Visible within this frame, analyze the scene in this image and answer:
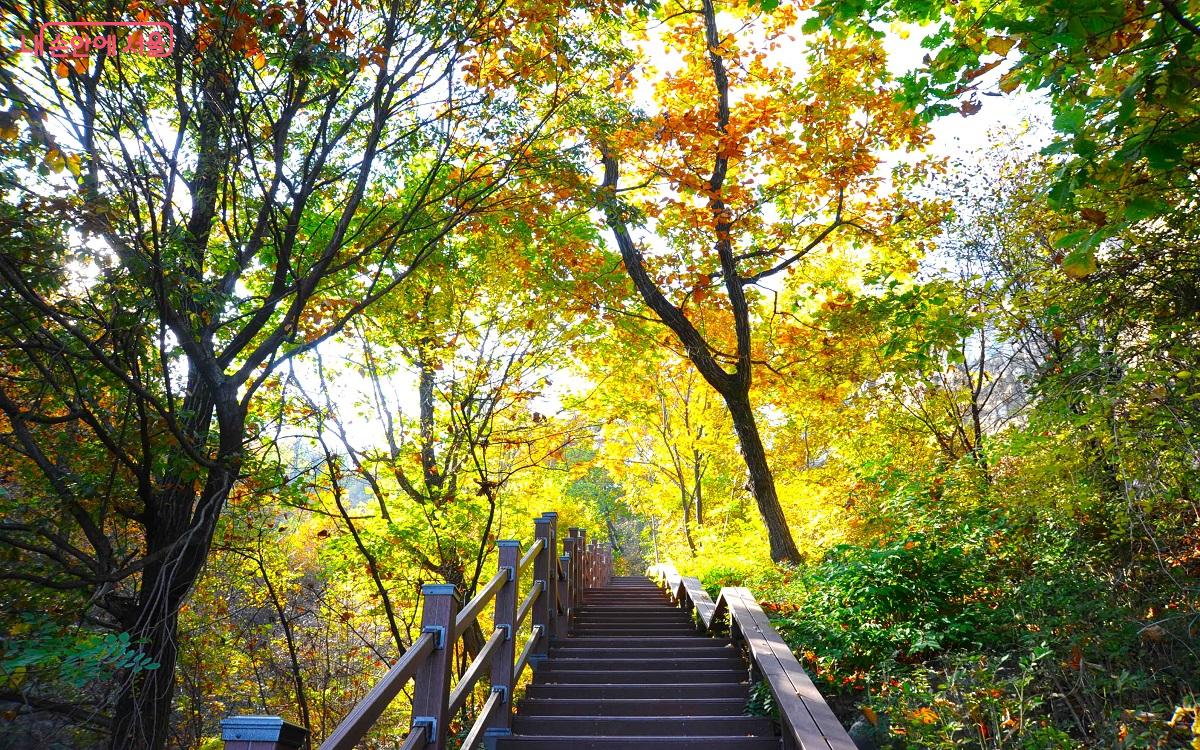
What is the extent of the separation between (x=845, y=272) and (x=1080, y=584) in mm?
9543

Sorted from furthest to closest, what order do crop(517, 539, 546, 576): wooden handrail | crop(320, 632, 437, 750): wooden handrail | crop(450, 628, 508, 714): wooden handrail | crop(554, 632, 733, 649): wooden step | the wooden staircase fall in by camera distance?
crop(554, 632, 733, 649): wooden step → crop(517, 539, 546, 576): wooden handrail → the wooden staircase → crop(450, 628, 508, 714): wooden handrail → crop(320, 632, 437, 750): wooden handrail

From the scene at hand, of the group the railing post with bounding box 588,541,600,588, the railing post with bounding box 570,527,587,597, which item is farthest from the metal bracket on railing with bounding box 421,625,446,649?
the railing post with bounding box 588,541,600,588

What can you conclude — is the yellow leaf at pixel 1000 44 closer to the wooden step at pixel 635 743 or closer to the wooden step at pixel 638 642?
the wooden step at pixel 635 743

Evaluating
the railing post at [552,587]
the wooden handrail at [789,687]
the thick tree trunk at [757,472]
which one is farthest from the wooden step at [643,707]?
the thick tree trunk at [757,472]

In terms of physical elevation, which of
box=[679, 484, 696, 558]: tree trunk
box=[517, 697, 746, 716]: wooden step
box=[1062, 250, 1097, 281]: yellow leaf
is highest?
box=[679, 484, 696, 558]: tree trunk

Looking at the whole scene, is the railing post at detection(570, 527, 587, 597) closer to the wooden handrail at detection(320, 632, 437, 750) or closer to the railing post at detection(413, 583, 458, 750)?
the railing post at detection(413, 583, 458, 750)

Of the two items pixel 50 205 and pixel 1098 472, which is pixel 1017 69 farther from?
pixel 50 205

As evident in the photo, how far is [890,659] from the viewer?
398 cm

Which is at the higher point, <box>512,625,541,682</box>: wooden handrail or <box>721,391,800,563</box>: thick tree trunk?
<box>721,391,800,563</box>: thick tree trunk

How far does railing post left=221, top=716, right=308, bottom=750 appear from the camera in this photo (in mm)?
1530

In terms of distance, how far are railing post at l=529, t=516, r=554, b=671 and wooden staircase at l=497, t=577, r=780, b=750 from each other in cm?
16

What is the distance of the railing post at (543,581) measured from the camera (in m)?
6.09

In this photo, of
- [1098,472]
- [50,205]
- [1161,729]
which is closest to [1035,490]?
[1098,472]

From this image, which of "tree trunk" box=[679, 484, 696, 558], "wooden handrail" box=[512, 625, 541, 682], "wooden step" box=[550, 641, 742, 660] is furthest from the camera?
"tree trunk" box=[679, 484, 696, 558]
